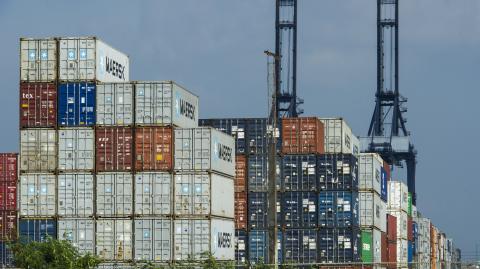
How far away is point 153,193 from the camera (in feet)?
236

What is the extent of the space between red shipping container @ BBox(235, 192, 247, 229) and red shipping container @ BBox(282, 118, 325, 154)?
175 inches

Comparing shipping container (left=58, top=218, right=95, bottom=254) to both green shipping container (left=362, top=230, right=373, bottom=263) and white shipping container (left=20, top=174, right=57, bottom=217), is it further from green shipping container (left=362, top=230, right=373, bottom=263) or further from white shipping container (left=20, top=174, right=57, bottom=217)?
green shipping container (left=362, top=230, right=373, bottom=263)

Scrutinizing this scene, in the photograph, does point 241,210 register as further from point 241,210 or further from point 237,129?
point 237,129

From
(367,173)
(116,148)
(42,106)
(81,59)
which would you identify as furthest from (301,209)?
(42,106)

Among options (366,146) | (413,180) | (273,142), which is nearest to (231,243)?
(273,142)

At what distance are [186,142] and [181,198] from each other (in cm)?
321

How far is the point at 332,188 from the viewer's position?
90.5 metres

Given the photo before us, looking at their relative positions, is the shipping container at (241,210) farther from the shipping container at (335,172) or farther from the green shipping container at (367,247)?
the green shipping container at (367,247)

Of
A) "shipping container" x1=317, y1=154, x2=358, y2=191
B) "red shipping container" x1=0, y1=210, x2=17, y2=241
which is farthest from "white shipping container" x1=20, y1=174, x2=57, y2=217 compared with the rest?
"shipping container" x1=317, y1=154, x2=358, y2=191

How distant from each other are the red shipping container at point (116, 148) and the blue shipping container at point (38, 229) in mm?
4643

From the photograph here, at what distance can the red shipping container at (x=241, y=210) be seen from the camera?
89.8 m

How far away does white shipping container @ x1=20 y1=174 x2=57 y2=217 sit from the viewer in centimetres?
7262

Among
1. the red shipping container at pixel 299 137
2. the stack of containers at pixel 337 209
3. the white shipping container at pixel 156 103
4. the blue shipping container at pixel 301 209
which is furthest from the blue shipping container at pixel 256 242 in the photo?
the white shipping container at pixel 156 103

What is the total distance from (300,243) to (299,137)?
7.70m
